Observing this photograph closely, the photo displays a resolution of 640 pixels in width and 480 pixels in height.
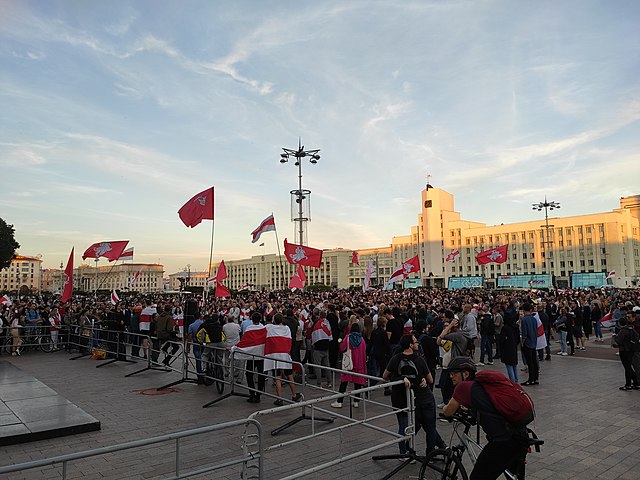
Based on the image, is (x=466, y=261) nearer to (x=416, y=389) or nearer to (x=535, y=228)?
(x=535, y=228)

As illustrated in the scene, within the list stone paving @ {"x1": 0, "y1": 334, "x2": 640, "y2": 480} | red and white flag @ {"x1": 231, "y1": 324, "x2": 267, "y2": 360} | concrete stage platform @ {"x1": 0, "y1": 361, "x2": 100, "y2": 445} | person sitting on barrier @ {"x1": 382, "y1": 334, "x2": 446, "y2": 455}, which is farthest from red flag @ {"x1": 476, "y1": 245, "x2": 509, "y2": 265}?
concrete stage platform @ {"x1": 0, "y1": 361, "x2": 100, "y2": 445}

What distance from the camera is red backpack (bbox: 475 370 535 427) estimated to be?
3.82m

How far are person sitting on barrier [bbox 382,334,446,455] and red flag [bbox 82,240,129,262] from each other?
1819 cm

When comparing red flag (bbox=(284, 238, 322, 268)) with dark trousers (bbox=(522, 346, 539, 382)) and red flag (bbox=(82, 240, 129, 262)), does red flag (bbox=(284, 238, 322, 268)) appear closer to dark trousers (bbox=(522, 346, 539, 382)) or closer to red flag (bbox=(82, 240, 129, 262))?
red flag (bbox=(82, 240, 129, 262))

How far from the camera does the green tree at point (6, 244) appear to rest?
55.9 meters

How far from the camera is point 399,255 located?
133750 millimetres

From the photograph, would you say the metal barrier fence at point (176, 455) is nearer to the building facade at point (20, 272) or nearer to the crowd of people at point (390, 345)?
the crowd of people at point (390, 345)

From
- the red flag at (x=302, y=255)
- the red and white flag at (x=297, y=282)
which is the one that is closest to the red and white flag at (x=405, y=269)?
the red and white flag at (x=297, y=282)

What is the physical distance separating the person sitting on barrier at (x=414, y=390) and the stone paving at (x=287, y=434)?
0.49 metres

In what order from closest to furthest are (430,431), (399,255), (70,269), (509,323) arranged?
(430,431)
(509,323)
(70,269)
(399,255)

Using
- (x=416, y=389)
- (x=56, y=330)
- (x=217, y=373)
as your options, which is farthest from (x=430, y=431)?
(x=56, y=330)

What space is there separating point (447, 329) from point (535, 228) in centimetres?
10659

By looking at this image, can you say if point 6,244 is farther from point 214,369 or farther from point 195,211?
point 214,369

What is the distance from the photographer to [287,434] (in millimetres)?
7785
